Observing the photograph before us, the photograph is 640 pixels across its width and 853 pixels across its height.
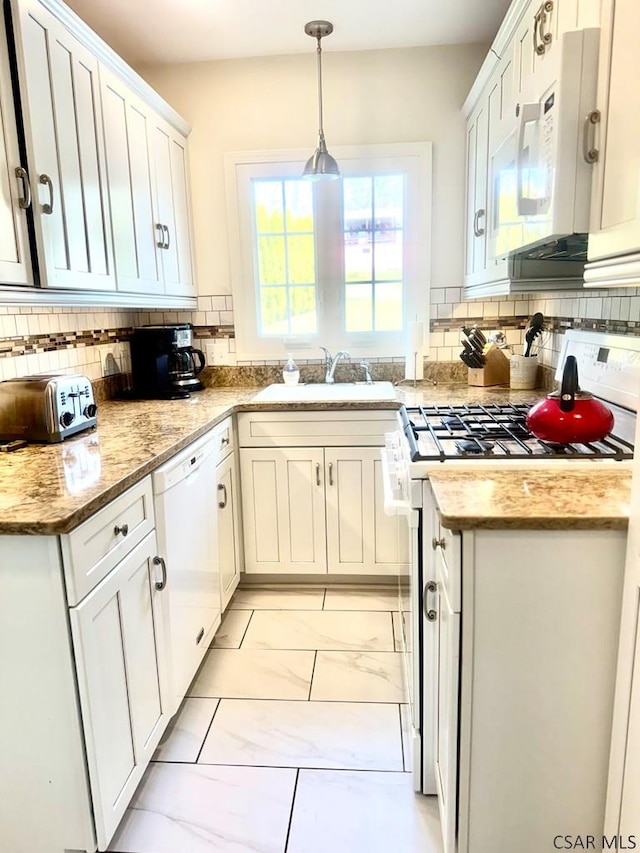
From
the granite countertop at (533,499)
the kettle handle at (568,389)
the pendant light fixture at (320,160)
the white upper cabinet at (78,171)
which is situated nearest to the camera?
the granite countertop at (533,499)

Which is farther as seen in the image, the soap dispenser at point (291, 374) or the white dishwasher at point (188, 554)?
the soap dispenser at point (291, 374)

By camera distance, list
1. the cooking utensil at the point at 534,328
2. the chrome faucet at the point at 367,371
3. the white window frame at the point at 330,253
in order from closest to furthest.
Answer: the cooking utensil at the point at 534,328 → the white window frame at the point at 330,253 → the chrome faucet at the point at 367,371

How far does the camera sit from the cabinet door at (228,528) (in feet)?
7.75

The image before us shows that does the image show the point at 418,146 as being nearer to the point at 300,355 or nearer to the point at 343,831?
the point at 300,355

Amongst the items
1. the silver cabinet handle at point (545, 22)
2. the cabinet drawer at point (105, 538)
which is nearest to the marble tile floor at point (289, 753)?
the cabinet drawer at point (105, 538)

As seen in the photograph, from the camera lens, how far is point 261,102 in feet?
9.41

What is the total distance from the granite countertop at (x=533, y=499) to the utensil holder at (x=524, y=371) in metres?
1.34

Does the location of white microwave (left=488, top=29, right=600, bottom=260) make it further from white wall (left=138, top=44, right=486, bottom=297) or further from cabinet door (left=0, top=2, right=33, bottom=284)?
cabinet door (left=0, top=2, right=33, bottom=284)

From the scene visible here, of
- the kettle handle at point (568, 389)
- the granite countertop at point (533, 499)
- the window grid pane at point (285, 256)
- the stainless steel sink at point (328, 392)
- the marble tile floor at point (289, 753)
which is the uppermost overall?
the window grid pane at point (285, 256)

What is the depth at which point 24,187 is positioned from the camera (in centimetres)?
160

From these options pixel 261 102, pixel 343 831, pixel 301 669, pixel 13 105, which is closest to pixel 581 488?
pixel 343 831

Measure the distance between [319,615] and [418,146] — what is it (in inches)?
91.2

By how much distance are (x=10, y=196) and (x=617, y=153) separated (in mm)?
1539

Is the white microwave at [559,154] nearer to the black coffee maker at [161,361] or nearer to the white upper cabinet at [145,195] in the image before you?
the white upper cabinet at [145,195]
